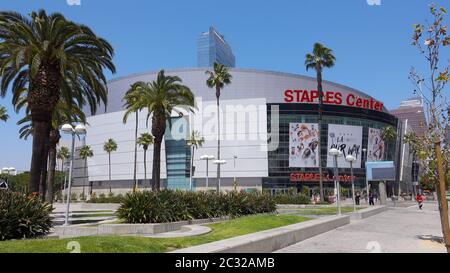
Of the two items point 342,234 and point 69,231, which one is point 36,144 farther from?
Answer: point 342,234

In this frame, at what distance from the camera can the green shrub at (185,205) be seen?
18.5 m

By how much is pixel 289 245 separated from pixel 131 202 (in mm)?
8715

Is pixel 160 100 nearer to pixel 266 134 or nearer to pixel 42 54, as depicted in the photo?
pixel 42 54

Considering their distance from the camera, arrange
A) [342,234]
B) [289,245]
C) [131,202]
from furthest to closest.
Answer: [131,202] < [342,234] < [289,245]

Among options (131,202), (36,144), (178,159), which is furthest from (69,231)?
(178,159)

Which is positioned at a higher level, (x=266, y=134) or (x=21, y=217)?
(x=266, y=134)

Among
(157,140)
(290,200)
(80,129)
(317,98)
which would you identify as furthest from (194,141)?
(80,129)

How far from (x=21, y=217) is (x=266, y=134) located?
80469 millimetres

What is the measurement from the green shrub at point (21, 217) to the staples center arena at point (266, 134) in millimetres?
77075

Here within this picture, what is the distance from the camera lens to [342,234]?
16.6 meters

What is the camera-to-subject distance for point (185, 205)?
21.5m

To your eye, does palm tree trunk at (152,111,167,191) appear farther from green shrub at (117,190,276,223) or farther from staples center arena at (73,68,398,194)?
staples center arena at (73,68,398,194)

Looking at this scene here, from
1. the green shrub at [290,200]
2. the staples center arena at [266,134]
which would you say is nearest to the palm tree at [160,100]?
the green shrub at [290,200]
